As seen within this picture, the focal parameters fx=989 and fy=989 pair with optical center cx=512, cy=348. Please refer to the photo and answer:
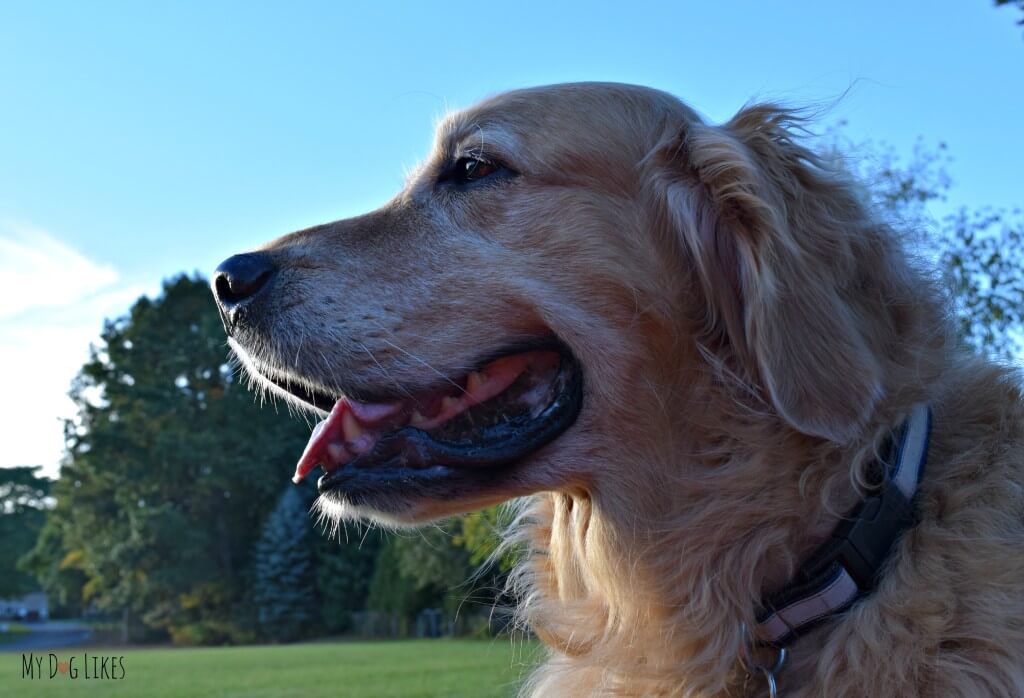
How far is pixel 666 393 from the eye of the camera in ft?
10.7

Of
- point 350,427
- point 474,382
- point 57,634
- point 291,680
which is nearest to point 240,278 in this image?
point 350,427

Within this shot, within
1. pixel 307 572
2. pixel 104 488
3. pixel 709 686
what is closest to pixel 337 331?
pixel 709 686

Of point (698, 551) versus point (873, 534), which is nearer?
point (873, 534)

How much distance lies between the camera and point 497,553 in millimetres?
4078

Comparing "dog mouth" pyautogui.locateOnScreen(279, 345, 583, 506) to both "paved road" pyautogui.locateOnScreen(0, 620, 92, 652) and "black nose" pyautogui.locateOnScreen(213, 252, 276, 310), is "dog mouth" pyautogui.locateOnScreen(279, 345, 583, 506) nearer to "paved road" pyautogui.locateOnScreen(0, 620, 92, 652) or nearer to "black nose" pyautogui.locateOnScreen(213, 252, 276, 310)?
"black nose" pyautogui.locateOnScreen(213, 252, 276, 310)

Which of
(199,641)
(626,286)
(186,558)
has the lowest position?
(199,641)

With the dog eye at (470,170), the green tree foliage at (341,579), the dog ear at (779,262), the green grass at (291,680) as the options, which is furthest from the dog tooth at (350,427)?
the green tree foliage at (341,579)

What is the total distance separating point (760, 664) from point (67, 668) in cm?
1483

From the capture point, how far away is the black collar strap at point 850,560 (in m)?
2.80

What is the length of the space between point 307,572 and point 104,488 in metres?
10.9

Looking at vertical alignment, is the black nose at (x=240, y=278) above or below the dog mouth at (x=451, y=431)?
above

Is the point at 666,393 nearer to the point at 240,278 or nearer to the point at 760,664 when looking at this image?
the point at 760,664

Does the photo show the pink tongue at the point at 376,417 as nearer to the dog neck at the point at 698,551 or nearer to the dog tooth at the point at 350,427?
the dog tooth at the point at 350,427

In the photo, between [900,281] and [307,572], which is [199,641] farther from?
[900,281]
